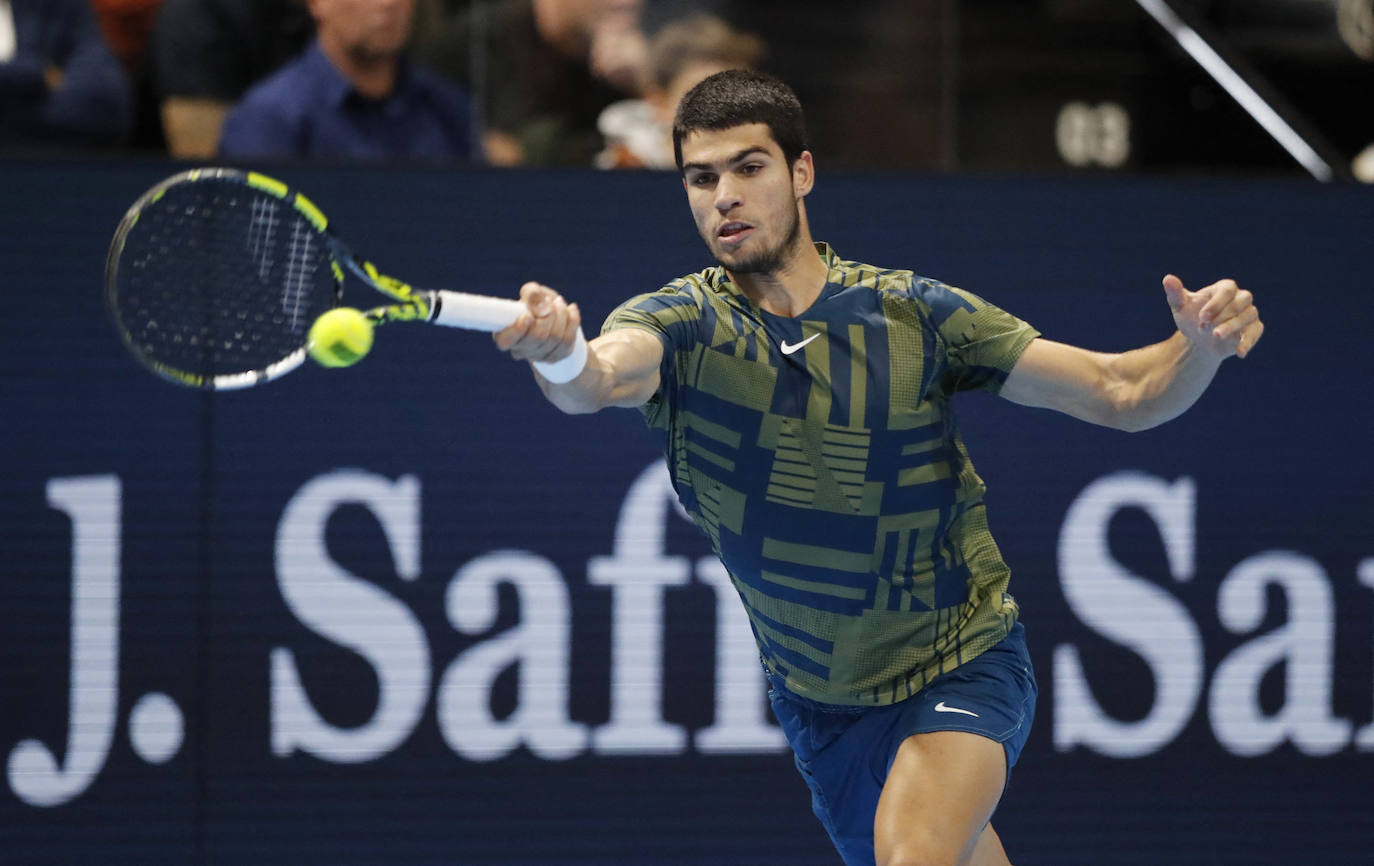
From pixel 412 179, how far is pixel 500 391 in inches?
24.7

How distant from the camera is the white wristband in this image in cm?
275

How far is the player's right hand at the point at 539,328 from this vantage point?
265 cm

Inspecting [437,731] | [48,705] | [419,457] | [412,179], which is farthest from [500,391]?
[48,705]

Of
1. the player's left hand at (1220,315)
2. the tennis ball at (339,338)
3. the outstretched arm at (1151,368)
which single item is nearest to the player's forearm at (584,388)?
the tennis ball at (339,338)

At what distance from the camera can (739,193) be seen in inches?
127

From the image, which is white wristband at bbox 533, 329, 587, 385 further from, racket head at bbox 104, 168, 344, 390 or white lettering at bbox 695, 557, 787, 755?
white lettering at bbox 695, 557, 787, 755

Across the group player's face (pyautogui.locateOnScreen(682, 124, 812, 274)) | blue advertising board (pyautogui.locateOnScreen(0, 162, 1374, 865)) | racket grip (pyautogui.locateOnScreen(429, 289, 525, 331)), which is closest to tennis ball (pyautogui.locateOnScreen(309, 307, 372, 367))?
racket grip (pyautogui.locateOnScreen(429, 289, 525, 331))

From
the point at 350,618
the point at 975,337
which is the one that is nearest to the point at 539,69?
the point at 350,618

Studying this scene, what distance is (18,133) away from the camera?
4.60 meters

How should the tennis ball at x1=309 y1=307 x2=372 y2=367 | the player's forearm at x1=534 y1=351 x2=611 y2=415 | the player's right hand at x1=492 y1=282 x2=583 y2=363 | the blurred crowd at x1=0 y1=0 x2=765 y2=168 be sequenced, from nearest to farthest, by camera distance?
the tennis ball at x1=309 y1=307 x2=372 y2=367 < the player's right hand at x1=492 y1=282 x2=583 y2=363 < the player's forearm at x1=534 y1=351 x2=611 y2=415 < the blurred crowd at x1=0 y1=0 x2=765 y2=168

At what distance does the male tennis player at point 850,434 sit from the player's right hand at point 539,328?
42 centimetres

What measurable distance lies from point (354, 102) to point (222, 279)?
50.1 inches

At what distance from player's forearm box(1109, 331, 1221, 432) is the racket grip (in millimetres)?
1201

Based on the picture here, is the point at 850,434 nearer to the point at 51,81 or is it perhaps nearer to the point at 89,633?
the point at 89,633
